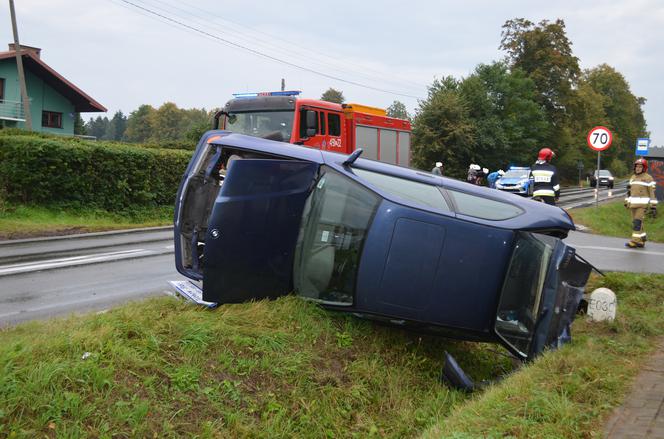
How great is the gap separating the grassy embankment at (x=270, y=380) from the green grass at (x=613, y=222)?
39.8 feet

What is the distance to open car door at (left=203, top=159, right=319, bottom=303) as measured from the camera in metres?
5.35

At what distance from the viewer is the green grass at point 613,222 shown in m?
17.3

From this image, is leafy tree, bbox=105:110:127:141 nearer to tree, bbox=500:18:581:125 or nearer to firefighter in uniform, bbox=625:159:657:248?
tree, bbox=500:18:581:125

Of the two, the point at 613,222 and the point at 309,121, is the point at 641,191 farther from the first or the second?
the point at 309,121

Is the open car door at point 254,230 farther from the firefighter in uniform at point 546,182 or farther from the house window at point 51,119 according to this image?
the house window at point 51,119

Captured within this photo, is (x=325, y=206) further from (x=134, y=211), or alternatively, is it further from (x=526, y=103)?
(x=526, y=103)

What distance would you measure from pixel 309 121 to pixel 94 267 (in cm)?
716

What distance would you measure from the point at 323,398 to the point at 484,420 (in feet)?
4.01

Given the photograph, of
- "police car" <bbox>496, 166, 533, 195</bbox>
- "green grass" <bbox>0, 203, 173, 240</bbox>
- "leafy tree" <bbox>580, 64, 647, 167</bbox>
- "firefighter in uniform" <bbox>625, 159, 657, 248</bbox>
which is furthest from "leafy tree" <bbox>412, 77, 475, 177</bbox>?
"leafy tree" <bbox>580, 64, 647, 167</bbox>

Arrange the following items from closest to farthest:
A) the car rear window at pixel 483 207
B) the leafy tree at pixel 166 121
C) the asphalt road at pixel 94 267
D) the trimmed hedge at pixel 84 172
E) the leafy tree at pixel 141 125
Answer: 1. the car rear window at pixel 483 207
2. the asphalt road at pixel 94 267
3. the trimmed hedge at pixel 84 172
4. the leafy tree at pixel 166 121
5. the leafy tree at pixel 141 125

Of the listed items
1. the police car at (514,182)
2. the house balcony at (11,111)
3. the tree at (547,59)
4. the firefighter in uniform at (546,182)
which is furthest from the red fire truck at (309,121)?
the tree at (547,59)

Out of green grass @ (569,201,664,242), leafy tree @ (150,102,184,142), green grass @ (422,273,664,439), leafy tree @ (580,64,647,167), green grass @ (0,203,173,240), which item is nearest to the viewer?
green grass @ (422,273,664,439)

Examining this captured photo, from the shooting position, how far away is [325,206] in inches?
220

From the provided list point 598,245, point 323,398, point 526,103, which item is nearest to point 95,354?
point 323,398
